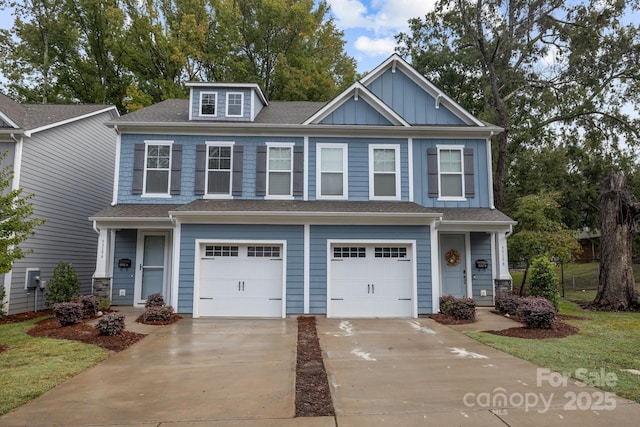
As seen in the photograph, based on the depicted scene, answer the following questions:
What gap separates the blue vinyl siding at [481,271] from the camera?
43.3 ft

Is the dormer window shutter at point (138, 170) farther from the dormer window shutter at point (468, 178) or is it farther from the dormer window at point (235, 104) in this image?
the dormer window shutter at point (468, 178)

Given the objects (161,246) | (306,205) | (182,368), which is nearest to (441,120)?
(306,205)

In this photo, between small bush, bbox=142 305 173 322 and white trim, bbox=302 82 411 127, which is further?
white trim, bbox=302 82 411 127

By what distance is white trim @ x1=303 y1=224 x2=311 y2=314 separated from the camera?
454 inches

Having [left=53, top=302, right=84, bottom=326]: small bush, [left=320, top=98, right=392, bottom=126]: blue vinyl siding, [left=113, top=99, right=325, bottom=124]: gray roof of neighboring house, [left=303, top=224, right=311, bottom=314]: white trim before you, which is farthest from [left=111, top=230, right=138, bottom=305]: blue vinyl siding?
[left=320, top=98, right=392, bottom=126]: blue vinyl siding

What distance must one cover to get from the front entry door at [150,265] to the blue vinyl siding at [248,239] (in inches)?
74.0

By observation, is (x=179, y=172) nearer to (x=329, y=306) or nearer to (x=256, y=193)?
(x=256, y=193)

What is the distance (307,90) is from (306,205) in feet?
41.9

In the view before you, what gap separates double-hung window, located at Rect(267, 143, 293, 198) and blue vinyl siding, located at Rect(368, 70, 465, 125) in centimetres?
367

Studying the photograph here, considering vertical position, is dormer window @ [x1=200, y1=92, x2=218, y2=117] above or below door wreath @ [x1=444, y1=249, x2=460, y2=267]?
above

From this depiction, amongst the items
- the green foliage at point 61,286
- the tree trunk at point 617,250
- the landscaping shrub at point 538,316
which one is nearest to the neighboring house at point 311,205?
the green foliage at point 61,286

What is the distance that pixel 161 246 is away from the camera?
13203 mm

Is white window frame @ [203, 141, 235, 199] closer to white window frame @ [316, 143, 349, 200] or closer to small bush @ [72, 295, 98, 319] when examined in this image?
white window frame @ [316, 143, 349, 200]

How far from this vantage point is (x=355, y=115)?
43.6ft
